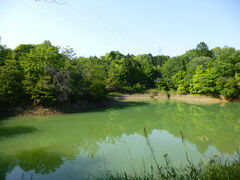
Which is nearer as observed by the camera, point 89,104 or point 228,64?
point 89,104

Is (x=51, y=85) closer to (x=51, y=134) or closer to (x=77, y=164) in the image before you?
(x=51, y=134)

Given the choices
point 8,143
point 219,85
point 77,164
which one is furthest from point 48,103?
point 219,85

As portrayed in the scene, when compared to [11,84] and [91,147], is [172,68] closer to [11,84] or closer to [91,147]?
[11,84]

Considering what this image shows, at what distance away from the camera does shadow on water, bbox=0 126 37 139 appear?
8.98 metres

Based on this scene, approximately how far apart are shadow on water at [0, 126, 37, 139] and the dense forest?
3694 millimetres

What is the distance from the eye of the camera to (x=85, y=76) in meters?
18.7

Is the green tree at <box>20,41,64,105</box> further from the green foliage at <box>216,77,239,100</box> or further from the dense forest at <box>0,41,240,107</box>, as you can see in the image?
the green foliage at <box>216,77,239,100</box>

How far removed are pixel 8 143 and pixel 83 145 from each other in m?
3.28

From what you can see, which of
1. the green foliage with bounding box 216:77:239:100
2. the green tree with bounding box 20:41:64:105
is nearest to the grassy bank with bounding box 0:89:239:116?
the green tree with bounding box 20:41:64:105

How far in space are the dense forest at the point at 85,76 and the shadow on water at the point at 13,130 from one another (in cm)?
369

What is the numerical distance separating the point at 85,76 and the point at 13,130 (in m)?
9.96

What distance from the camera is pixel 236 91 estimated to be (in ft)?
73.9

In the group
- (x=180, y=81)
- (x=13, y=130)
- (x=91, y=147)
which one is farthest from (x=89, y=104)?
(x=180, y=81)

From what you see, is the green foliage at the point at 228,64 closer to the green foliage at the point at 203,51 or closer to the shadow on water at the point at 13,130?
the green foliage at the point at 203,51
